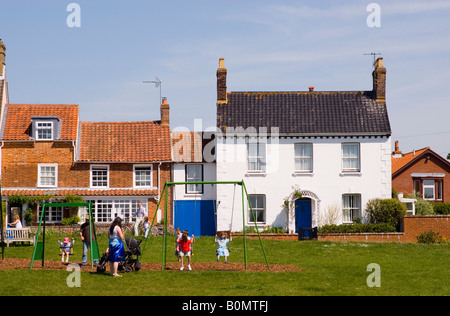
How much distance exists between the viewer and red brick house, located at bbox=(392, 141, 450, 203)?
177ft

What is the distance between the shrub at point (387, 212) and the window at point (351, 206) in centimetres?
102

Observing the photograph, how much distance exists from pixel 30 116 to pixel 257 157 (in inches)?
635

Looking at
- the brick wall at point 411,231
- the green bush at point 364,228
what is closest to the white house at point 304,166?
the green bush at point 364,228

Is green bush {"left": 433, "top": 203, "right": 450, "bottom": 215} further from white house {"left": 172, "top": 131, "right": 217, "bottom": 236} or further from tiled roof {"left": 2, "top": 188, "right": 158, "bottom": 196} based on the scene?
tiled roof {"left": 2, "top": 188, "right": 158, "bottom": 196}

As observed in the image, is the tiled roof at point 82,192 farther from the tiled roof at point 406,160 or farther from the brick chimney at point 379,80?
the tiled roof at point 406,160

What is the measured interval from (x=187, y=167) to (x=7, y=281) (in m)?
25.8

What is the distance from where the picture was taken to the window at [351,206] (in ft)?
138

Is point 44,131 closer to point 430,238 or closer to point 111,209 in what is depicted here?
point 111,209

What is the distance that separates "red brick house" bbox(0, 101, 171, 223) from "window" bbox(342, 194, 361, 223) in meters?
12.1

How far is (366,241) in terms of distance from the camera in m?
38.8

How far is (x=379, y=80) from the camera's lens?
43.3 m

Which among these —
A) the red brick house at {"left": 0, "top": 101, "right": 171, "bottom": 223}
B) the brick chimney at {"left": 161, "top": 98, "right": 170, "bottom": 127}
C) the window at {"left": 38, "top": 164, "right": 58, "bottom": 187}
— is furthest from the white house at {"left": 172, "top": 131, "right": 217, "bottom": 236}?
the window at {"left": 38, "top": 164, "right": 58, "bottom": 187}

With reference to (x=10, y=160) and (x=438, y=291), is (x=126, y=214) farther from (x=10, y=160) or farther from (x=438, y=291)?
(x=438, y=291)
